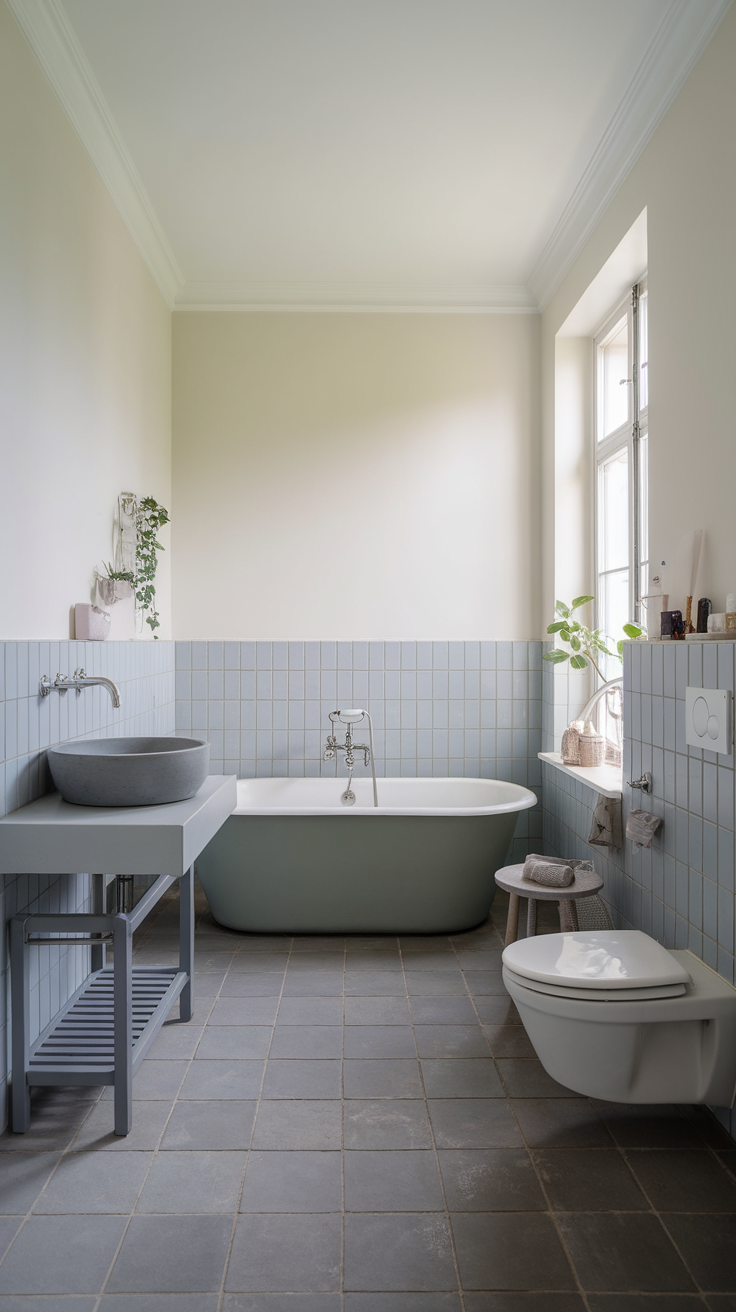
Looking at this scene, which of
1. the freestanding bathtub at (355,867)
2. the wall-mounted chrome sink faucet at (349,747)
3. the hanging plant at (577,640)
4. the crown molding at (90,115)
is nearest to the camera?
the crown molding at (90,115)

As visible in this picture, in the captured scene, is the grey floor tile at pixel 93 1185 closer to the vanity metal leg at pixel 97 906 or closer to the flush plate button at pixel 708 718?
the vanity metal leg at pixel 97 906

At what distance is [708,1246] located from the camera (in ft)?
5.37

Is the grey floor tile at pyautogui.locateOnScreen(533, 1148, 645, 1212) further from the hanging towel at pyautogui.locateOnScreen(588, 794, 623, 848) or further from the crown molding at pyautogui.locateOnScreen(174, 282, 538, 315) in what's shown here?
the crown molding at pyautogui.locateOnScreen(174, 282, 538, 315)

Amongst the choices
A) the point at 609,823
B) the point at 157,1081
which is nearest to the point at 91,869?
the point at 157,1081

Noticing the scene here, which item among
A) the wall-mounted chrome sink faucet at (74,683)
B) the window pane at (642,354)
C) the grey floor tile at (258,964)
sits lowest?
the grey floor tile at (258,964)

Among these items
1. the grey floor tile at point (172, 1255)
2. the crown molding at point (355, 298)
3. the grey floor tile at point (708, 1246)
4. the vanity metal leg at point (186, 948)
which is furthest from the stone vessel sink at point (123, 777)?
the crown molding at point (355, 298)

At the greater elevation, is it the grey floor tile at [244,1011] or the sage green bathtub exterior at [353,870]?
the sage green bathtub exterior at [353,870]

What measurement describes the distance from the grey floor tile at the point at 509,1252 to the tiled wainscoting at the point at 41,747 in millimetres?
1177

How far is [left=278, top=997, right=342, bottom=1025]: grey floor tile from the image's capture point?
8.69 feet

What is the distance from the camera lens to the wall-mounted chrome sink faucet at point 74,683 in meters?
2.36

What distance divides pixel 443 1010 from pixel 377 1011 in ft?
0.72

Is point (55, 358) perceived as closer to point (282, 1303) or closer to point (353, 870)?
point (353, 870)

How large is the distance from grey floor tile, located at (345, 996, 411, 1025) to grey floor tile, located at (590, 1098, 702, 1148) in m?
0.70

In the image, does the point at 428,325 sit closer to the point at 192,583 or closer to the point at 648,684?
the point at 192,583
